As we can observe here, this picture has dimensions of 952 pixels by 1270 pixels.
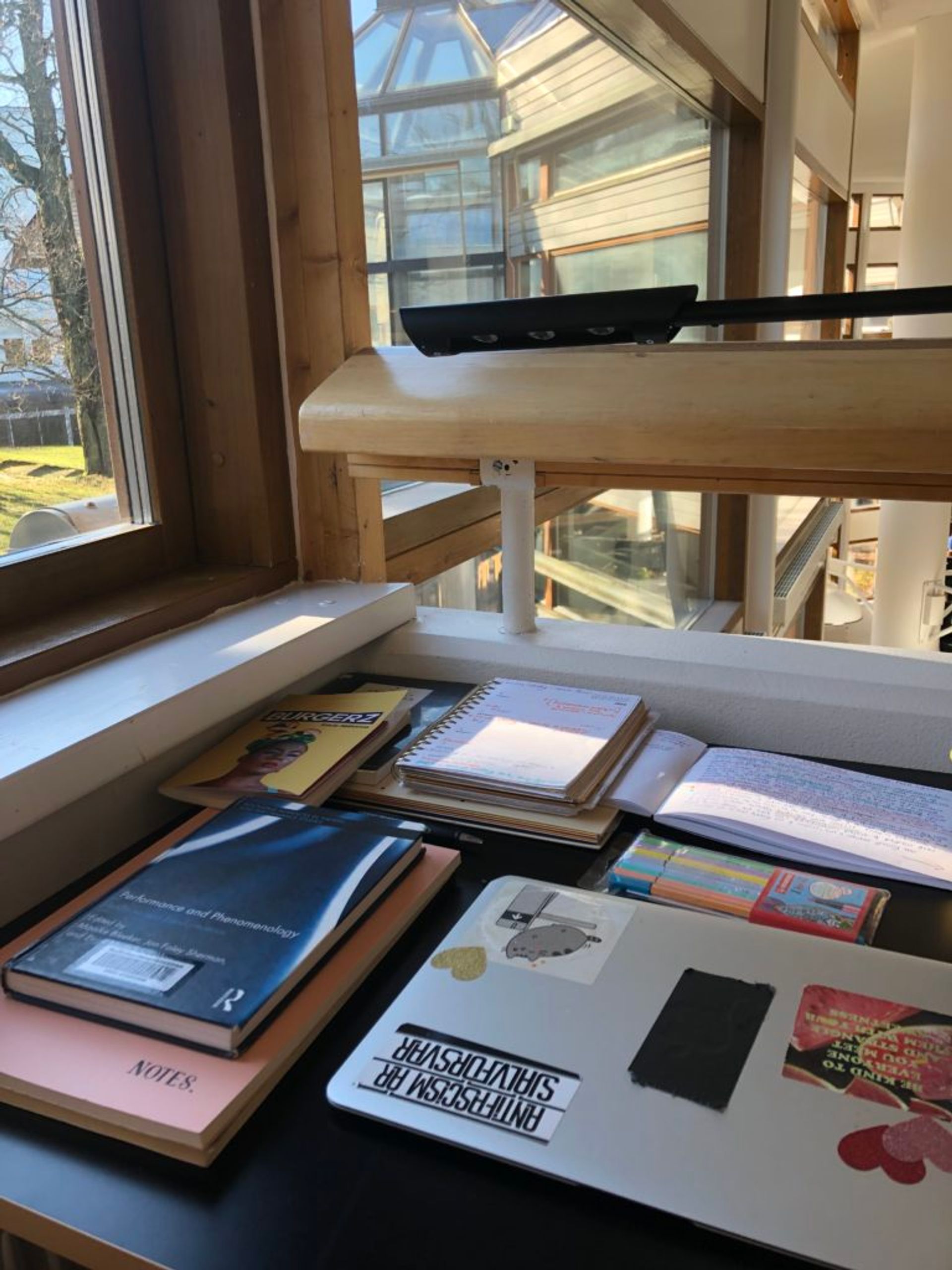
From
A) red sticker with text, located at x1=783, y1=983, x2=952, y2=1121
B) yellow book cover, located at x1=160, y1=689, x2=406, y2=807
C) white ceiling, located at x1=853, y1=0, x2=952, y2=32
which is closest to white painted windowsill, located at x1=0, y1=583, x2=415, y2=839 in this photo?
yellow book cover, located at x1=160, y1=689, x2=406, y2=807

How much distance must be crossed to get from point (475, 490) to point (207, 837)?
1.23m

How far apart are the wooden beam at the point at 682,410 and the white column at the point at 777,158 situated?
2200 mm

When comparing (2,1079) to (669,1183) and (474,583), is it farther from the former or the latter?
(474,583)

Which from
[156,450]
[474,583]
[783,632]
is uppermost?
[156,450]

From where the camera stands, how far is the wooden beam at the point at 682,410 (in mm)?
720

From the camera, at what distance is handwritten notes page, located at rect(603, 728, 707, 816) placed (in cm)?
94

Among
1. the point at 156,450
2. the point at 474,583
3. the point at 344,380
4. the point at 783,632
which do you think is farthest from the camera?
the point at 783,632

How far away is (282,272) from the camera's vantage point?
1300 millimetres

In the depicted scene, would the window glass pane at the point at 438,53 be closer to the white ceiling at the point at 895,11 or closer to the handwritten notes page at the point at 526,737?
the handwritten notes page at the point at 526,737

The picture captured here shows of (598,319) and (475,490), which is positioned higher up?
(598,319)

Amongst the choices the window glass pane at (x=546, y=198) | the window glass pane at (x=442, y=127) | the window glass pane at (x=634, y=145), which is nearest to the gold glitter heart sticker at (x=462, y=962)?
the window glass pane at (x=546, y=198)

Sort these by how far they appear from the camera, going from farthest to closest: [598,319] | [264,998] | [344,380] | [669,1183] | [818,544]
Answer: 1. [818,544]
2. [344,380]
3. [598,319]
4. [264,998]
5. [669,1183]

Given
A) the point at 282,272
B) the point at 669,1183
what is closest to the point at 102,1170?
the point at 669,1183

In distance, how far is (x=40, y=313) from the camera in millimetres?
1153
